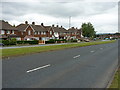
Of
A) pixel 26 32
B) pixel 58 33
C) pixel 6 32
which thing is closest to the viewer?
pixel 6 32

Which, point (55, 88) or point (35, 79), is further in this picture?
point (35, 79)

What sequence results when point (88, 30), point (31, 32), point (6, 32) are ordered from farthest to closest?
1. point (88, 30)
2. point (31, 32)
3. point (6, 32)

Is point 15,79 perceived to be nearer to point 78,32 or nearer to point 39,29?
point 39,29

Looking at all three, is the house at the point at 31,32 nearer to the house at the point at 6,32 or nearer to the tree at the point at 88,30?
the house at the point at 6,32

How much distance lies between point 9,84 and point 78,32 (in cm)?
10713

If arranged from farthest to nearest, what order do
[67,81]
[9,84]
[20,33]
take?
[20,33] < [67,81] < [9,84]

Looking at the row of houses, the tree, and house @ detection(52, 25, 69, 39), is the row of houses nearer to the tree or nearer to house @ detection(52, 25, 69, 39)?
house @ detection(52, 25, 69, 39)

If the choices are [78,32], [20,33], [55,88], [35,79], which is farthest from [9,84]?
[78,32]

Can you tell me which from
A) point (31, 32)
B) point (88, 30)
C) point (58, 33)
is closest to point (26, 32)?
point (31, 32)

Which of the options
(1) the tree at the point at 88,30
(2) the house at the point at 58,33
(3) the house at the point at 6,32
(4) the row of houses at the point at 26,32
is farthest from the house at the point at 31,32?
(1) the tree at the point at 88,30

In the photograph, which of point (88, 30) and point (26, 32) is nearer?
point (26, 32)

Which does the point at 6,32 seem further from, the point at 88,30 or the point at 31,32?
the point at 88,30

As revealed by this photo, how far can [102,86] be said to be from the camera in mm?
6523

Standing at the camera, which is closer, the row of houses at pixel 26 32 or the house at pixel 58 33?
the row of houses at pixel 26 32
